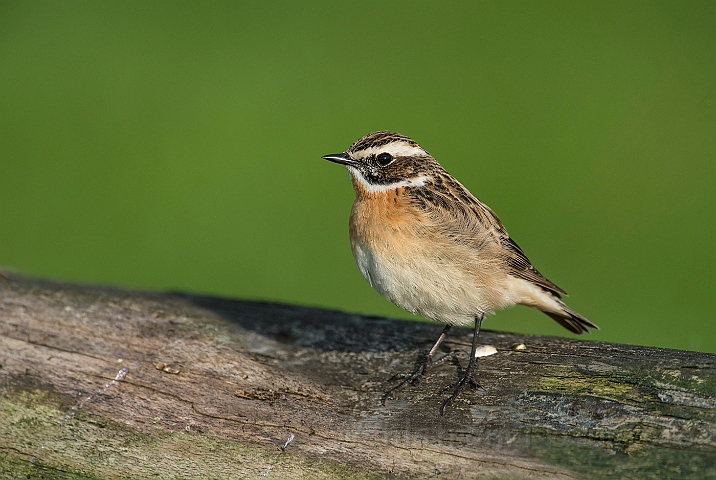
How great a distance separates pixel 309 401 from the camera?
5.08 meters

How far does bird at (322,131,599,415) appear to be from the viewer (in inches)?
229

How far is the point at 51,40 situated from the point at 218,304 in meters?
11.2

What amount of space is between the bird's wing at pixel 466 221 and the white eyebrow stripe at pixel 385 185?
85mm

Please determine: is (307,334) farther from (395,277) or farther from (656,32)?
(656,32)

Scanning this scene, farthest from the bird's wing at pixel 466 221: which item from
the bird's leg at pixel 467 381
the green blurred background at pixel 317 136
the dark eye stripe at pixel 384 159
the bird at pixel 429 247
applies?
the green blurred background at pixel 317 136

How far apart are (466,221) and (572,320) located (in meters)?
1.26

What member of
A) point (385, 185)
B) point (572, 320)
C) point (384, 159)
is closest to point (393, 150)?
point (384, 159)

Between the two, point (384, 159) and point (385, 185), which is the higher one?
point (384, 159)

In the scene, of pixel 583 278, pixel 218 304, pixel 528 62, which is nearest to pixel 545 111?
pixel 528 62

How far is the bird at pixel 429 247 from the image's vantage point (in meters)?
5.82

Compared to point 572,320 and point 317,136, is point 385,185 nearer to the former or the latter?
point 572,320

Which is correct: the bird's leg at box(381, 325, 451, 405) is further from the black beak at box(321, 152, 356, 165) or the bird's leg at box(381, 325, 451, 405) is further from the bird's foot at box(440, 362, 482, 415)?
the black beak at box(321, 152, 356, 165)

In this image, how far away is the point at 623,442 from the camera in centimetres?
404

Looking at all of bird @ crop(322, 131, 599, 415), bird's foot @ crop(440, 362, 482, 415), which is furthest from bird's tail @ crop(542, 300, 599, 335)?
bird's foot @ crop(440, 362, 482, 415)
